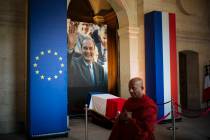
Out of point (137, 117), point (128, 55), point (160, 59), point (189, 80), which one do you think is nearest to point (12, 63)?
point (128, 55)

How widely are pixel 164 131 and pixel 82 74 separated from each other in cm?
450

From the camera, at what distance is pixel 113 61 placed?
11875 millimetres

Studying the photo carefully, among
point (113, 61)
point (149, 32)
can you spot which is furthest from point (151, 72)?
point (113, 61)

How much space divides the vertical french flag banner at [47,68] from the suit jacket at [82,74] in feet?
12.4

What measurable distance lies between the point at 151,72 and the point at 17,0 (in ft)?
16.2

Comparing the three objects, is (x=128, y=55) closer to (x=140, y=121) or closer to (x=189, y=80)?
(x=189, y=80)

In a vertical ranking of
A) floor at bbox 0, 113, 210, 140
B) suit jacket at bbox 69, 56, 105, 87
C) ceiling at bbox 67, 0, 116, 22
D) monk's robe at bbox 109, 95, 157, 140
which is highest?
ceiling at bbox 67, 0, 116, 22

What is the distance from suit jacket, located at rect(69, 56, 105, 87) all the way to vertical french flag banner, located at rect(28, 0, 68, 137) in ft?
12.4

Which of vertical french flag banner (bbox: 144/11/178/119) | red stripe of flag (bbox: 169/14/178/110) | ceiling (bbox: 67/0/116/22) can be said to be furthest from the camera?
ceiling (bbox: 67/0/116/22)

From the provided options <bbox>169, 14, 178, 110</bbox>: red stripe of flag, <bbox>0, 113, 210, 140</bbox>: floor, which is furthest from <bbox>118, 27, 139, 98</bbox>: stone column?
<bbox>0, 113, 210, 140</bbox>: floor

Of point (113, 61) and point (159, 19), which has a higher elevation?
→ point (159, 19)

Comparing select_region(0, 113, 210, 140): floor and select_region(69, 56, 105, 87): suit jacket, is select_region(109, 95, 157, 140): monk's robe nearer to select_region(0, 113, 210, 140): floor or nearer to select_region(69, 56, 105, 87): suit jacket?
select_region(0, 113, 210, 140): floor

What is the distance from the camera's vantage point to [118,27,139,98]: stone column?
33.6 feet

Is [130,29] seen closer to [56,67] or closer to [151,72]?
[151,72]
